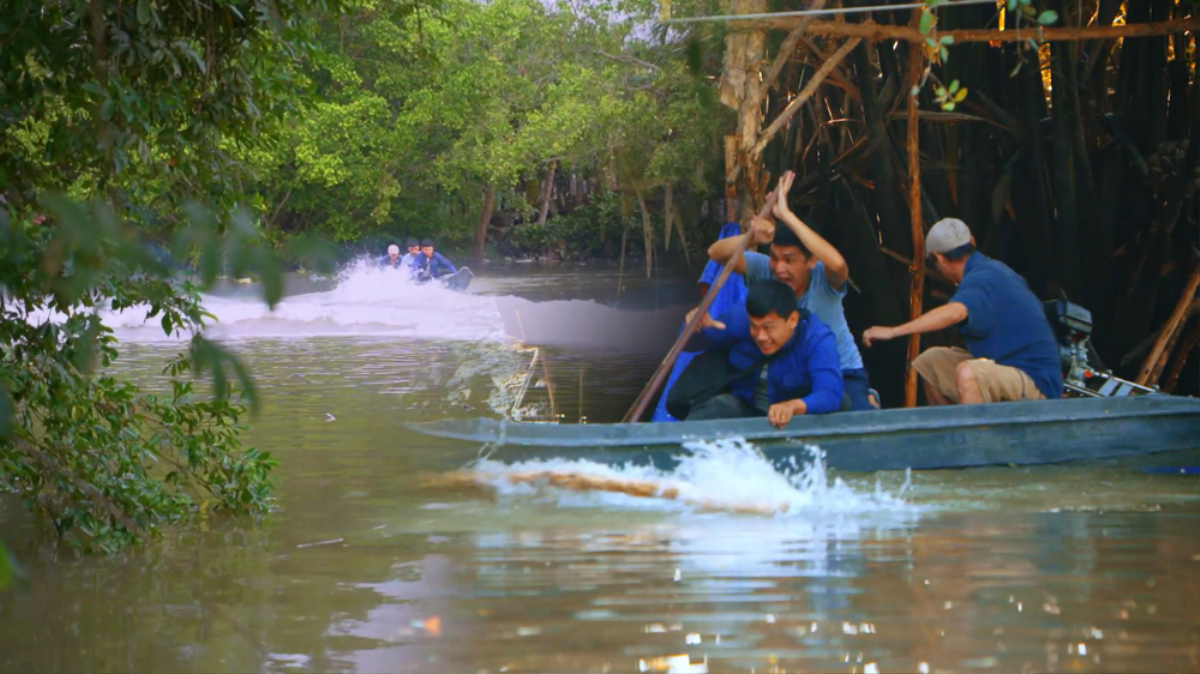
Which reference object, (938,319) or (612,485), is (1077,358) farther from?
(612,485)

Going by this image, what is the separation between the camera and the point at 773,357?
6.64m

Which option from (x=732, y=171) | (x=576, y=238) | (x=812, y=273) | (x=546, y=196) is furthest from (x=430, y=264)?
(x=812, y=273)

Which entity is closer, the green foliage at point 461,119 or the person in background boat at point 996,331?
the person in background boat at point 996,331

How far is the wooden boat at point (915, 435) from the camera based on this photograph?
648 cm

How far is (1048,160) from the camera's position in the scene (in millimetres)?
9695

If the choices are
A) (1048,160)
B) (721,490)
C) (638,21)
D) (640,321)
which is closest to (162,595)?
(721,490)

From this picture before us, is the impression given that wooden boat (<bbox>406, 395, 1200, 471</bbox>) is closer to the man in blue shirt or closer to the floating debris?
the man in blue shirt

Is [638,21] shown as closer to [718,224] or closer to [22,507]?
[718,224]

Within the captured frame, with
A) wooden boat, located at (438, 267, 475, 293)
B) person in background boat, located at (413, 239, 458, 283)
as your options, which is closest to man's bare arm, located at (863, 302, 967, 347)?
wooden boat, located at (438, 267, 475, 293)

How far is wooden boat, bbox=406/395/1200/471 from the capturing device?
6484 mm

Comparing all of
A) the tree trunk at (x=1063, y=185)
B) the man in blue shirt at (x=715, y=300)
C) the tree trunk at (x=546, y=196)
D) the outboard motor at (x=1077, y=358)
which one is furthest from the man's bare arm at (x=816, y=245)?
the tree trunk at (x=546, y=196)

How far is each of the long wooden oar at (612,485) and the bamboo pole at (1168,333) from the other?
11.6 feet

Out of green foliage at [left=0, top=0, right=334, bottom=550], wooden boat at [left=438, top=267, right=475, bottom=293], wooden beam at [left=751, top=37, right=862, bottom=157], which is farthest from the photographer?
wooden boat at [left=438, top=267, right=475, bottom=293]

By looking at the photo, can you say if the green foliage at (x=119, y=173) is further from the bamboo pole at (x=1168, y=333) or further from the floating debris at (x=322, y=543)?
the bamboo pole at (x=1168, y=333)
